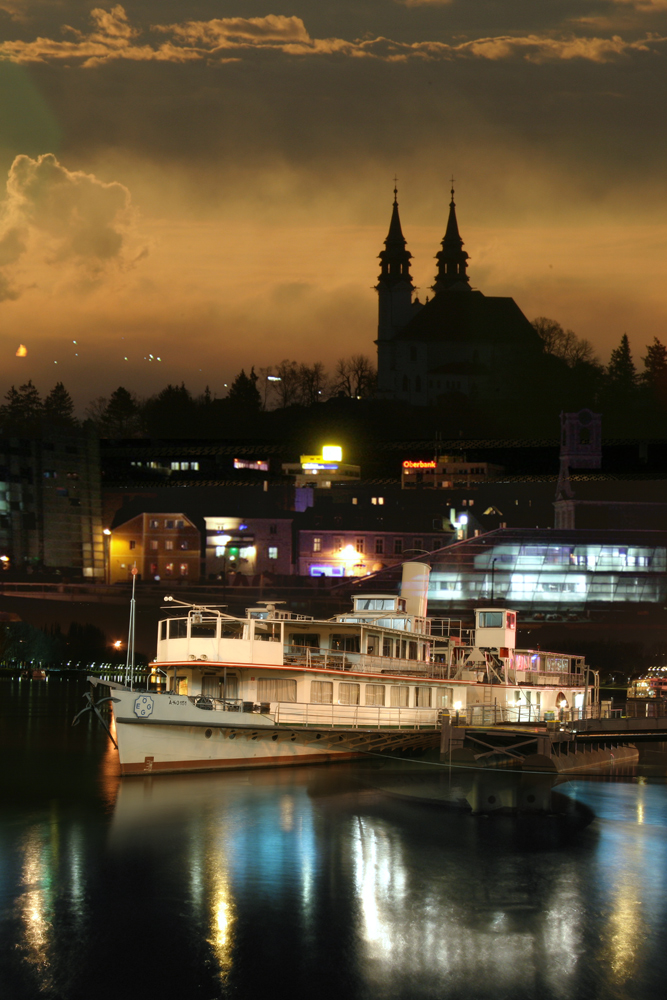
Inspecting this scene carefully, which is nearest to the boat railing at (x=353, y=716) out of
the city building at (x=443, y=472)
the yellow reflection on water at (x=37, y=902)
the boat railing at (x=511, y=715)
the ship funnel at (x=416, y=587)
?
the boat railing at (x=511, y=715)

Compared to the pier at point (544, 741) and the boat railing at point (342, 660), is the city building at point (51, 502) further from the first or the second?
the pier at point (544, 741)

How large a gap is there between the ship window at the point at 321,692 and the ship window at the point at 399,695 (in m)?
3.87

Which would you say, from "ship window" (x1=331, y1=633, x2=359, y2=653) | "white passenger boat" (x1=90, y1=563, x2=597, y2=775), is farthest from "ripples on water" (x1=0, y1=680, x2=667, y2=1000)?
"ship window" (x1=331, y1=633, x2=359, y2=653)

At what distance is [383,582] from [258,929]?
98584 mm

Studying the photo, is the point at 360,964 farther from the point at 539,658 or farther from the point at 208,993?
the point at 539,658

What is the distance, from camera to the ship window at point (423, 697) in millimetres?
49344

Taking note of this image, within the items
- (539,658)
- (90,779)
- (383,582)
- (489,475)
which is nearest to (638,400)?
(489,475)

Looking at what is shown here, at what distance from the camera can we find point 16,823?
114 feet

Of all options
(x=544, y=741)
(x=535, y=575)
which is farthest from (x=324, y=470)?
(x=544, y=741)

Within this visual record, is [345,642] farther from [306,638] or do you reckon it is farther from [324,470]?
[324,470]

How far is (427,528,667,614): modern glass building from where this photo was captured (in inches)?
4688

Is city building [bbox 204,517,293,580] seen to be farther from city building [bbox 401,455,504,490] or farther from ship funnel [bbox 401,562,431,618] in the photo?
ship funnel [bbox 401,562,431,618]

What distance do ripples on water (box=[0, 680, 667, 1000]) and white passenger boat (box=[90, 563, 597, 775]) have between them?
5.02 feet

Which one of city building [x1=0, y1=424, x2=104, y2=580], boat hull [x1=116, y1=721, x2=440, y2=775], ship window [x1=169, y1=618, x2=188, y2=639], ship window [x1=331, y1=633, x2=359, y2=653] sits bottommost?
boat hull [x1=116, y1=721, x2=440, y2=775]
